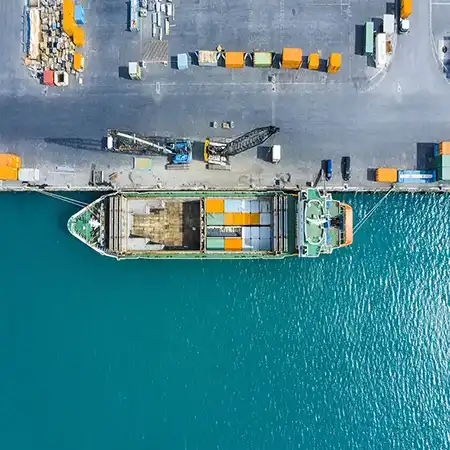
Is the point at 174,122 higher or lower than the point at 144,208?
higher

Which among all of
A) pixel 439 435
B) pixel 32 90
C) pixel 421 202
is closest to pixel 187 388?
pixel 439 435

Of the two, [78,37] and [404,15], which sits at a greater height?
[404,15]

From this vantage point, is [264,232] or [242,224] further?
[264,232]

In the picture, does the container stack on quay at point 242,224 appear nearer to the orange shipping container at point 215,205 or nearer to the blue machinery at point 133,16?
the orange shipping container at point 215,205

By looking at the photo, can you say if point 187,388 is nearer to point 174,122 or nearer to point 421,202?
point 174,122

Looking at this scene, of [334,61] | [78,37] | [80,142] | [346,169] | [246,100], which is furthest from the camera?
[80,142]

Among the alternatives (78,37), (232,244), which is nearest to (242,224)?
(232,244)

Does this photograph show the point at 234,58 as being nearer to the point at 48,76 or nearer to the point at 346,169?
the point at 346,169
